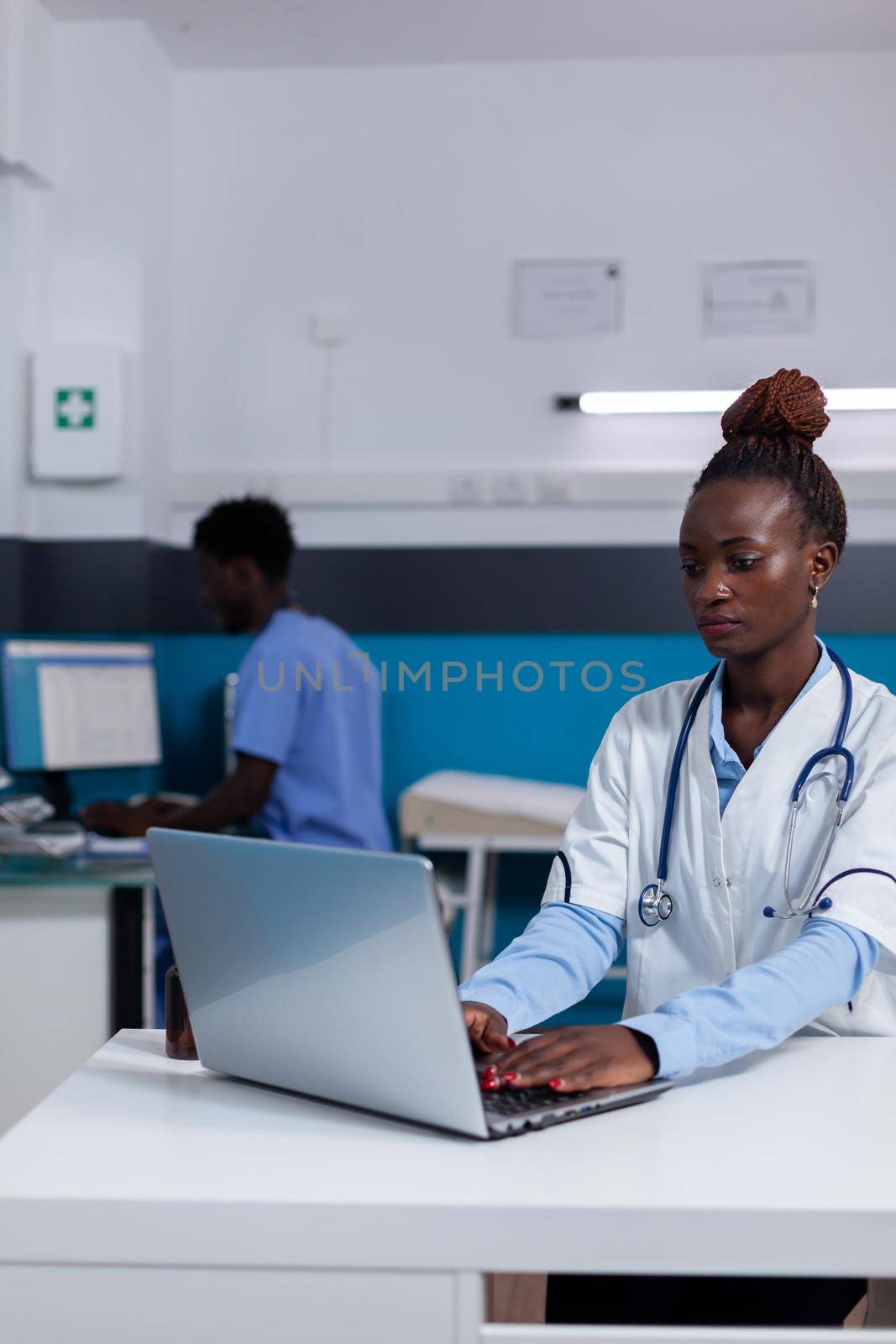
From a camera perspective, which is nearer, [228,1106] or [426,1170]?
[426,1170]

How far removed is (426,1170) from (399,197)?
3200mm

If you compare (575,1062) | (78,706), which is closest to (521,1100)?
(575,1062)

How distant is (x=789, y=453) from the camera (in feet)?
4.57

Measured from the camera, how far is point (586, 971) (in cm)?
133

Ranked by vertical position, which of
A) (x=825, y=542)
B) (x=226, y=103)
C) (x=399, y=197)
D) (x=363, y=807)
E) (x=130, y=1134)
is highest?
(x=226, y=103)

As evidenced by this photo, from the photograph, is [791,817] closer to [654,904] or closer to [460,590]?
[654,904]

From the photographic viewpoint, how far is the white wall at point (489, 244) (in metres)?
3.57

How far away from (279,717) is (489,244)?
5.02 ft

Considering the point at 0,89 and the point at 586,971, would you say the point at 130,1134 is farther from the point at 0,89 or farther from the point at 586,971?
the point at 0,89

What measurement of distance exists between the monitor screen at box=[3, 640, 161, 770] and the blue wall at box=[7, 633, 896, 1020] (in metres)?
0.28

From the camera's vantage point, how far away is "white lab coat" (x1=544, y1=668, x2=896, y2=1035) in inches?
49.3

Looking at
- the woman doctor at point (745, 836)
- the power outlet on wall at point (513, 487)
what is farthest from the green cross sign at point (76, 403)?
the woman doctor at point (745, 836)

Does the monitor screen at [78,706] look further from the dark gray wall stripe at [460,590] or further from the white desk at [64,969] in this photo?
the white desk at [64,969]

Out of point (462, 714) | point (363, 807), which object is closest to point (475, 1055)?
point (363, 807)
